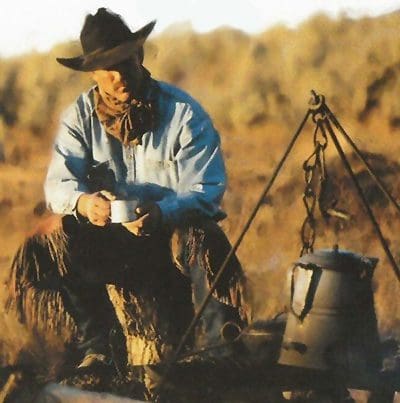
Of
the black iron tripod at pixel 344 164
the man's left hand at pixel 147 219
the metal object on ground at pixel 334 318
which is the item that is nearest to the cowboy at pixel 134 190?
the man's left hand at pixel 147 219

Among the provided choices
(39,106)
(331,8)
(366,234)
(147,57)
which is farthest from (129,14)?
(366,234)

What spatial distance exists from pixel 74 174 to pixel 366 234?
114 cm

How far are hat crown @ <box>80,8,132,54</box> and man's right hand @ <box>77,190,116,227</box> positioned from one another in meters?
0.56

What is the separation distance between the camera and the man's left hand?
3891 millimetres

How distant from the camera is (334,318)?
3.54 metres

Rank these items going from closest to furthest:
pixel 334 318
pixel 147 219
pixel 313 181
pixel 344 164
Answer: pixel 334 318 → pixel 344 164 → pixel 147 219 → pixel 313 181

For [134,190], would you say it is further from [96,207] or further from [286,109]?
[286,109]

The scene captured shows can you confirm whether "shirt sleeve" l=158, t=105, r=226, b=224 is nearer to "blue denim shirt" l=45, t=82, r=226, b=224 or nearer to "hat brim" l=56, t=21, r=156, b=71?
"blue denim shirt" l=45, t=82, r=226, b=224

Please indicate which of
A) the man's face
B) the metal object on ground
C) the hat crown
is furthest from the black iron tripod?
the hat crown

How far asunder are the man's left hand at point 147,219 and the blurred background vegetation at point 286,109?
0.92ft

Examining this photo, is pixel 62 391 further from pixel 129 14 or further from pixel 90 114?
pixel 129 14

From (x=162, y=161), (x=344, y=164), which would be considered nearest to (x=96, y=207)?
(x=162, y=161)

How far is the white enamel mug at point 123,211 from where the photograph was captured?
3885 mm

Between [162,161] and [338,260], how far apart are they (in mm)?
823
